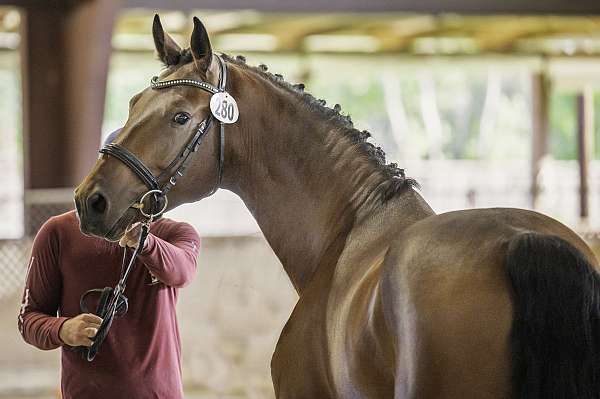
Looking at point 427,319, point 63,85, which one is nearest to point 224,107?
point 427,319

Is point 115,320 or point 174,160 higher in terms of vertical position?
point 174,160

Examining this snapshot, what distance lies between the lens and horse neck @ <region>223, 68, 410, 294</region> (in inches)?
98.7

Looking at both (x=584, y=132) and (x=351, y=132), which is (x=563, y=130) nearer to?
(x=584, y=132)

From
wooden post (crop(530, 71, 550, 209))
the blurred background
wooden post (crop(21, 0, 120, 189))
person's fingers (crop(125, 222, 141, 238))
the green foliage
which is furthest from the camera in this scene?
the green foliage

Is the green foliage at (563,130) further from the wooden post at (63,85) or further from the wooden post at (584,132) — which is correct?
the wooden post at (63,85)

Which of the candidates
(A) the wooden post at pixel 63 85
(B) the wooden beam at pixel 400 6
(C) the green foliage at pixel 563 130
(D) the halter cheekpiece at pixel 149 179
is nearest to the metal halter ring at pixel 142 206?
(D) the halter cheekpiece at pixel 149 179

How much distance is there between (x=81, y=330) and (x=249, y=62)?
5126 millimetres

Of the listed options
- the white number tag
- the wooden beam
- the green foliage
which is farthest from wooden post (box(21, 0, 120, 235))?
the green foliage

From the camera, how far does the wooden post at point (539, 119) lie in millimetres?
12547

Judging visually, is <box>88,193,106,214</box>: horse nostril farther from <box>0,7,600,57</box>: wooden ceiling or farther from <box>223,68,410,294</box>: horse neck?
<box>0,7,600,57</box>: wooden ceiling

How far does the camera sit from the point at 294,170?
254 centimetres

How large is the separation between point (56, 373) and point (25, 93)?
90.0 inches

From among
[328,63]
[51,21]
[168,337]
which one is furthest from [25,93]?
[168,337]

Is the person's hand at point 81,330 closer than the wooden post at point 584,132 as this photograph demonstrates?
Yes
